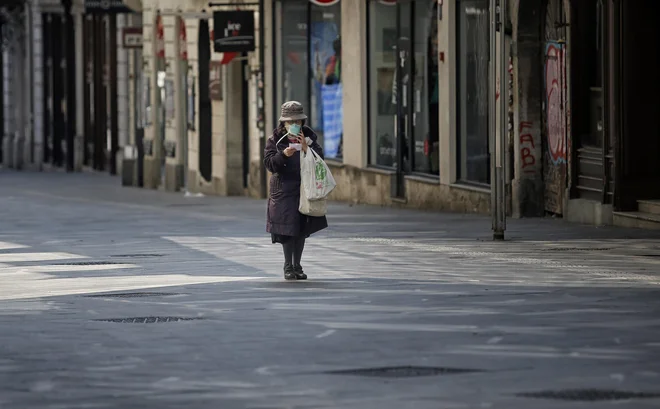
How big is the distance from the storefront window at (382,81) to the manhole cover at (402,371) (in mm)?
20282

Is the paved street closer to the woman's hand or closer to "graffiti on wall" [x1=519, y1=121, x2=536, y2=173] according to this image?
the woman's hand

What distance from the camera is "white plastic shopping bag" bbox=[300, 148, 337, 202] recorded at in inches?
629

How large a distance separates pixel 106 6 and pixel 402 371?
41.5 meters

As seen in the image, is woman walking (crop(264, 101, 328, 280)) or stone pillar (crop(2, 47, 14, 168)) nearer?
woman walking (crop(264, 101, 328, 280))

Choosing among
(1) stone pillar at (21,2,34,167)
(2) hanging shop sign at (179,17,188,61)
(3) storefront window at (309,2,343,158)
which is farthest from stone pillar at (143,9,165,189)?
(1) stone pillar at (21,2,34,167)

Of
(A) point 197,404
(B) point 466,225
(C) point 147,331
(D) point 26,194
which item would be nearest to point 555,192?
(B) point 466,225

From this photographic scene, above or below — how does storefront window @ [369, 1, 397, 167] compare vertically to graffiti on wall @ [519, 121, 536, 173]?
above

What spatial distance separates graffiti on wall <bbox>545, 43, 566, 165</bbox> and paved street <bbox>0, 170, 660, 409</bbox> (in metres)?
1.45

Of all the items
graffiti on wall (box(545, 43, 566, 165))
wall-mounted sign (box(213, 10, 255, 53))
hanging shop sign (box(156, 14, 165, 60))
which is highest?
hanging shop sign (box(156, 14, 165, 60))

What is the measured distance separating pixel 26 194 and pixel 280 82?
7.18m

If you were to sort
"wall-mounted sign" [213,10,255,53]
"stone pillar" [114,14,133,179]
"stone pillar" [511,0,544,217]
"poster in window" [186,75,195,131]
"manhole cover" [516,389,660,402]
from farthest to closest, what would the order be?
1. "stone pillar" [114,14,133,179]
2. "poster in window" [186,75,195,131]
3. "wall-mounted sign" [213,10,255,53]
4. "stone pillar" [511,0,544,217]
5. "manhole cover" [516,389,660,402]

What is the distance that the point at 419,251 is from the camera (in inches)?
757

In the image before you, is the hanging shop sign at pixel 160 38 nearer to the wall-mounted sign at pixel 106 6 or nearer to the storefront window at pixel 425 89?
the wall-mounted sign at pixel 106 6

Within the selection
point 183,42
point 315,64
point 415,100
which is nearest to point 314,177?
point 415,100
